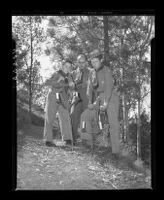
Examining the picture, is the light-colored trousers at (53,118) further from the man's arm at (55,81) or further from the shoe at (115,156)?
the shoe at (115,156)

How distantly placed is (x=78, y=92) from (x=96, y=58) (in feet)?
2.21

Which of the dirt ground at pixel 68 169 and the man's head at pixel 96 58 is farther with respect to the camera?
the man's head at pixel 96 58

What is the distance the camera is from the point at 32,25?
25.3 ft

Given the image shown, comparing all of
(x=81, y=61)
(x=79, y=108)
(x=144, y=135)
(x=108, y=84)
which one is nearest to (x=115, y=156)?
(x=144, y=135)

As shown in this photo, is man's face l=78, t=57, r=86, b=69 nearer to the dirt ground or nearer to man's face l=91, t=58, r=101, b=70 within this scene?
man's face l=91, t=58, r=101, b=70

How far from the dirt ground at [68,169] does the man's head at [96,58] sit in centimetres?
146

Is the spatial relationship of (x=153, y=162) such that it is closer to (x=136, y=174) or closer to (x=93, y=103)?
(x=136, y=174)

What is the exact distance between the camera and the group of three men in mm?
7660

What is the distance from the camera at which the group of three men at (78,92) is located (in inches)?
302

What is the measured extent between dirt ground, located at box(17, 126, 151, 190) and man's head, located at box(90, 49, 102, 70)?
1463 millimetres

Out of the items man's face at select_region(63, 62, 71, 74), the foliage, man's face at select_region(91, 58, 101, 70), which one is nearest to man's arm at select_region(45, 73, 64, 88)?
man's face at select_region(63, 62, 71, 74)

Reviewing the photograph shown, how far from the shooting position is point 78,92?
25.3 feet

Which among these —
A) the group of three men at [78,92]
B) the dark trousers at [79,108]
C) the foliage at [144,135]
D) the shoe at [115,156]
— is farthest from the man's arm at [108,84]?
the shoe at [115,156]

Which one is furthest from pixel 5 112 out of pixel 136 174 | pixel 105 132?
pixel 136 174
